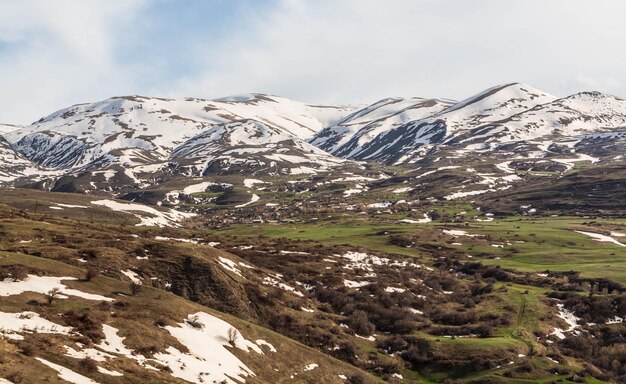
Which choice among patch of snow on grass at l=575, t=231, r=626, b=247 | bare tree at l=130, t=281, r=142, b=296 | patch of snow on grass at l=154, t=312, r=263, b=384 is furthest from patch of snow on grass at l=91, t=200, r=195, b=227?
patch of snow on grass at l=154, t=312, r=263, b=384

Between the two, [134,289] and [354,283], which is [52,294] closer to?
[134,289]

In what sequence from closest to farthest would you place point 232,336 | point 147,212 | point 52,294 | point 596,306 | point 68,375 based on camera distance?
point 68,375 → point 52,294 → point 232,336 → point 596,306 → point 147,212

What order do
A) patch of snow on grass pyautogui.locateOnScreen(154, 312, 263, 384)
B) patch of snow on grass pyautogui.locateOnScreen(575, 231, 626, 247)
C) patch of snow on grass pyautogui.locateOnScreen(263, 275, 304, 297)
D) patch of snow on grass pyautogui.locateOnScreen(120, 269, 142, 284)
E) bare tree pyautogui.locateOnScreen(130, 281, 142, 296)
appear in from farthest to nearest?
patch of snow on grass pyautogui.locateOnScreen(575, 231, 626, 247) < patch of snow on grass pyautogui.locateOnScreen(263, 275, 304, 297) < patch of snow on grass pyautogui.locateOnScreen(120, 269, 142, 284) < bare tree pyautogui.locateOnScreen(130, 281, 142, 296) < patch of snow on grass pyautogui.locateOnScreen(154, 312, 263, 384)

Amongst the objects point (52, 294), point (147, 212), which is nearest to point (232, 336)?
point (52, 294)

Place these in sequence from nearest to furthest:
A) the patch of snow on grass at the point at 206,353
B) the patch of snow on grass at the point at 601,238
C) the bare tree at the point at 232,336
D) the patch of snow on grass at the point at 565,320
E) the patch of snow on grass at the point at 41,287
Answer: the patch of snow on grass at the point at 206,353, the patch of snow on grass at the point at 41,287, the bare tree at the point at 232,336, the patch of snow on grass at the point at 565,320, the patch of snow on grass at the point at 601,238

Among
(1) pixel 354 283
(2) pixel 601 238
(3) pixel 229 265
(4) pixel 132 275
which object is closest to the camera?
(4) pixel 132 275

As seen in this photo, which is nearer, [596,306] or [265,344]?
[265,344]

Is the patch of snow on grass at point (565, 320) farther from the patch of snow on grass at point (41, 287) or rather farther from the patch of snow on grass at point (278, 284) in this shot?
the patch of snow on grass at point (41, 287)

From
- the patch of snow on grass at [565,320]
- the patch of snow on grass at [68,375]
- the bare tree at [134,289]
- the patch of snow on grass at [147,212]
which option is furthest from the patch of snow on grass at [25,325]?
the patch of snow on grass at [147,212]

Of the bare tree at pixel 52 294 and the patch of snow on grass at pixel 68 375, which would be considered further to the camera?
the bare tree at pixel 52 294

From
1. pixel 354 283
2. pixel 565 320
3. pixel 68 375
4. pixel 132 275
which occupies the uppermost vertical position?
pixel 68 375

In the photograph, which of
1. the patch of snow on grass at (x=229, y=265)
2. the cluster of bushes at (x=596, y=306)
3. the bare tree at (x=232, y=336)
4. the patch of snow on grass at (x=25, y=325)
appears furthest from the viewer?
the cluster of bushes at (x=596, y=306)

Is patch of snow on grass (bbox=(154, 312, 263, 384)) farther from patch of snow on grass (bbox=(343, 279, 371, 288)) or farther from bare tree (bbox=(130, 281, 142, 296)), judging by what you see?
patch of snow on grass (bbox=(343, 279, 371, 288))

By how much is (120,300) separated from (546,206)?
609ft
